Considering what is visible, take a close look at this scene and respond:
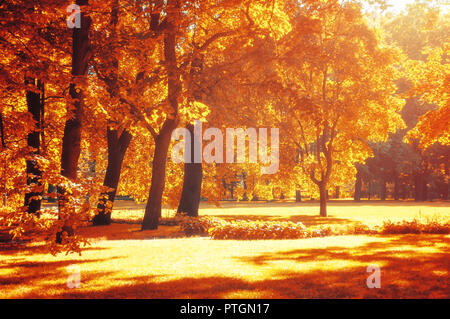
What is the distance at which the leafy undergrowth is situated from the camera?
49.3 ft

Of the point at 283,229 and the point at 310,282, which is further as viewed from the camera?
the point at 283,229

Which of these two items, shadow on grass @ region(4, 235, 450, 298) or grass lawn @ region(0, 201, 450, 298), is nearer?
shadow on grass @ region(4, 235, 450, 298)

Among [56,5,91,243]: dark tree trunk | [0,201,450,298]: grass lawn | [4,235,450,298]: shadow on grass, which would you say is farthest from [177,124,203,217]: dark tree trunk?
[4,235,450,298]: shadow on grass

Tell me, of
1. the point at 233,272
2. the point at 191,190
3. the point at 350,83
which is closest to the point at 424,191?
the point at 350,83

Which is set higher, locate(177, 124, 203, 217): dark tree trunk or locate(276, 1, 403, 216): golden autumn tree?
locate(276, 1, 403, 216): golden autumn tree

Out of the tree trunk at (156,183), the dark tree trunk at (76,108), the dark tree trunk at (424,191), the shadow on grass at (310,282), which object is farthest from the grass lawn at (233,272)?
the dark tree trunk at (424,191)

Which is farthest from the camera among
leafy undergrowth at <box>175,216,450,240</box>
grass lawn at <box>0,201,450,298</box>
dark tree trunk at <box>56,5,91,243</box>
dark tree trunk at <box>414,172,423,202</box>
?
dark tree trunk at <box>414,172,423,202</box>

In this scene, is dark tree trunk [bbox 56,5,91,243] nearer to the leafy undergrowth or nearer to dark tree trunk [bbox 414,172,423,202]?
the leafy undergrowth

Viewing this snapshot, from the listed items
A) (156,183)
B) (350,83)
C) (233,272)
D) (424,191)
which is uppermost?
(350,83)

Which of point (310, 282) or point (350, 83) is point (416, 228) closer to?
point (310, 282)

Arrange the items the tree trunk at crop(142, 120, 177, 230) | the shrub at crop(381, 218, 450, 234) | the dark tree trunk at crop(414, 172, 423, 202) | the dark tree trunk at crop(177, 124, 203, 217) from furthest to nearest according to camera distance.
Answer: the dark tree trunk at crop(414, 172, 423, 202), the dark tree trunk at crop(177, 124, 203, 217), the tree trunk at crop(142, 120, 177, 230), the shrub at crop(381, 218, 450, 234)

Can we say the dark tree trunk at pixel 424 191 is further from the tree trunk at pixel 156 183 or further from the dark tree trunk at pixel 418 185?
the tree trunk at pixel 156 183

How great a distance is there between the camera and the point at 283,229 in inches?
596

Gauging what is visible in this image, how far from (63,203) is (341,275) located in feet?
18.8
